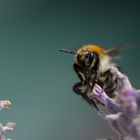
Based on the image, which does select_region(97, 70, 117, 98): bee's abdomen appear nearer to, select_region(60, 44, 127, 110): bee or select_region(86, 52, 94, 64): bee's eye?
select_region(60, 44, 127, 110): bee

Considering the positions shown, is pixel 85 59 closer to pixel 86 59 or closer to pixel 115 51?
pixel 86 59

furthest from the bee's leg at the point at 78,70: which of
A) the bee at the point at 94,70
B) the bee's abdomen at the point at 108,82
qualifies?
the bee's abdomen at the point at 108,82

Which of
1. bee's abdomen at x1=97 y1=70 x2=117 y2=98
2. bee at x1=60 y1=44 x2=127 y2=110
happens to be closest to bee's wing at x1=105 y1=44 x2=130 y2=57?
bee at x1=60 y1=44 x2=127 y2=110

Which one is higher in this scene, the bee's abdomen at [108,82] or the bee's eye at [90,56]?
the bee's eye at [90,56]

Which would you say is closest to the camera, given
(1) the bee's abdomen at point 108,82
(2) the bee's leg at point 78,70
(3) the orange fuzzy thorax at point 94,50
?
(1) the bee's abdomen at point 108,82

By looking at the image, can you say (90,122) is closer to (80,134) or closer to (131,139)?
(80,134)

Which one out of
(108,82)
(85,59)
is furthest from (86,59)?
(108,82)

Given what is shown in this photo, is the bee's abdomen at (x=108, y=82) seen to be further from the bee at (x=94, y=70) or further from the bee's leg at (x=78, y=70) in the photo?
the bee's leg at (x=78, y=70)
